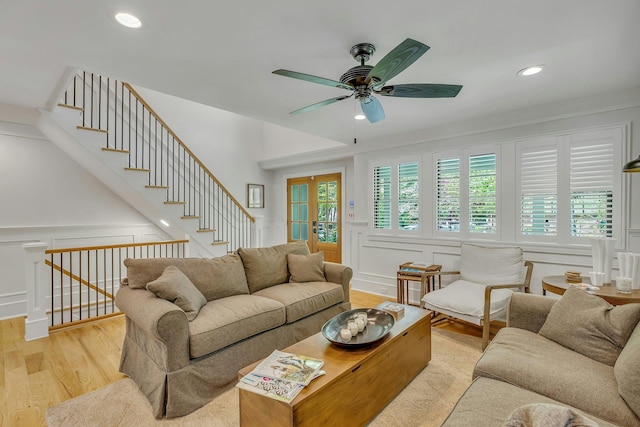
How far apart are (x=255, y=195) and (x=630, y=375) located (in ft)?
19.5

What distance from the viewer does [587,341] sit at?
1.76 meters

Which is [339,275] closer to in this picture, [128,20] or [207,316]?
[207,316]

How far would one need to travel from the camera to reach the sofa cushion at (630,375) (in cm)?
129

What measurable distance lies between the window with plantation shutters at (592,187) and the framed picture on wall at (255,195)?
5154mm

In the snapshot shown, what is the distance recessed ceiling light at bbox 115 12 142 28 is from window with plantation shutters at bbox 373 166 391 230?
11.5 ft

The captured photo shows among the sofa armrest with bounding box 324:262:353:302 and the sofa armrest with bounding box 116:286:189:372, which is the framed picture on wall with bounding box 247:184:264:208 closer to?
the sofa armrest with bounding box 324:262:353:302

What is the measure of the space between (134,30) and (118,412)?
239 centimetres

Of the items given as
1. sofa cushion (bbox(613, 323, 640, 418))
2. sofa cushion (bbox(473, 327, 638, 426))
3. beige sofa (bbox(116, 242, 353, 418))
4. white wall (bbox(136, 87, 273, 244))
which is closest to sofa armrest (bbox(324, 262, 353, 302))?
beige sofa (bbox(116, 242, 353, 418))

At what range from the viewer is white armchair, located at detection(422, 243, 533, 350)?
2.86 m

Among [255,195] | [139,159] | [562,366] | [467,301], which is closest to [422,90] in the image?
[562,366]

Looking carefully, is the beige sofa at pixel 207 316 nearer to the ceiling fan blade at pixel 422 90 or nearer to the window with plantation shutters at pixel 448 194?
the window with plantation shutters at pixel 448 194

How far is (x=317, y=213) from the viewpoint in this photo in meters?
5.96

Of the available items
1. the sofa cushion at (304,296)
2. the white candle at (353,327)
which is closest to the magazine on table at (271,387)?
the white candle at (353,327)

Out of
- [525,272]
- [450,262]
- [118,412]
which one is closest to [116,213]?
[118,412]
